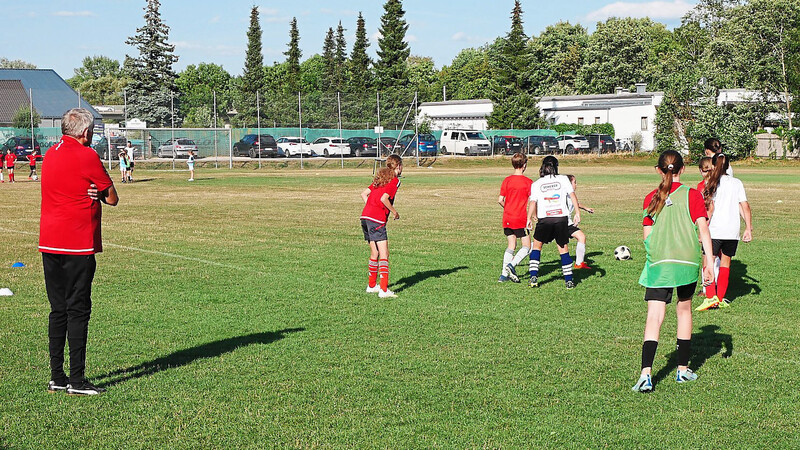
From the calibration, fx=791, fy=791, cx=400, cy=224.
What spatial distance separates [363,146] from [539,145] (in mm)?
16339

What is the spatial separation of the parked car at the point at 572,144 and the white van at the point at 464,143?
292 inches

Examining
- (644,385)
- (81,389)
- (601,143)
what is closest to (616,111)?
(601,143)

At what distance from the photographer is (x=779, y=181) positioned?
35469mm

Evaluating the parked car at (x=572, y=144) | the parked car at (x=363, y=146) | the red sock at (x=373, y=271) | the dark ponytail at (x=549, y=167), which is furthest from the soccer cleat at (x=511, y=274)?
the parked car at (x=572, y=144)

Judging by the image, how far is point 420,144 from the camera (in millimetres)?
54844

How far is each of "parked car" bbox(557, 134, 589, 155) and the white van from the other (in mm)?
7412

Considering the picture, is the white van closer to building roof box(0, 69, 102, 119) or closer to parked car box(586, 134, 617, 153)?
parked car box(586, 134, 617, 153)

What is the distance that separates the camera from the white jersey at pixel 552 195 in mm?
10750

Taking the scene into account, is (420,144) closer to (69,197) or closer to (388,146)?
(388,146)

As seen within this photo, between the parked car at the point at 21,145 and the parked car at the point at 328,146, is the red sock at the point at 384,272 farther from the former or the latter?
the parked car at the point at 21,145

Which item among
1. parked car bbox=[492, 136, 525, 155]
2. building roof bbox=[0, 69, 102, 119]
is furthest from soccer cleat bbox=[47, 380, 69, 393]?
building roof bbox=[0, 69, 102, 119]

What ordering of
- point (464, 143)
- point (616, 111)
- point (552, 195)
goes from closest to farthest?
point (552, 195) → point (464, 143) → point (616, 111)

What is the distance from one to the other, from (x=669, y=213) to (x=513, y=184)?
4.92 m

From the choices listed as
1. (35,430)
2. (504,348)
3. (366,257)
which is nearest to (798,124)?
(366,257)
